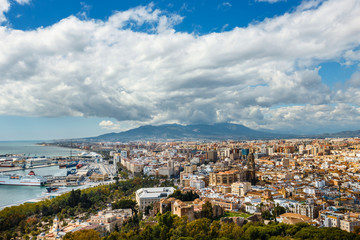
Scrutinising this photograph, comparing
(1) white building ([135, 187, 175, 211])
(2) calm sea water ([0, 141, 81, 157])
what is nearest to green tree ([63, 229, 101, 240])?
(1) white building ([135, 187, 175, 211])

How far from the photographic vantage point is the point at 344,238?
344 inches

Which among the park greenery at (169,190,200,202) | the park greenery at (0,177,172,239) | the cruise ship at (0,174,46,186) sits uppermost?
the park greenery at (169,190,200,202)

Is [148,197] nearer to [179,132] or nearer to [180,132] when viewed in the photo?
[179,132]

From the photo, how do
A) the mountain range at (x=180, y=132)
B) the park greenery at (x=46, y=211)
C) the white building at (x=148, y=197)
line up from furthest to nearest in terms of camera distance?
the mountain range at (x=180, y=132), the white building at (x=148, y=197), the park greenery at (x=46, y=211)

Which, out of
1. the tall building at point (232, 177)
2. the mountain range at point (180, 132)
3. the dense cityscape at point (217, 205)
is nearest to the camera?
the dense cityscape at point (217, 205)

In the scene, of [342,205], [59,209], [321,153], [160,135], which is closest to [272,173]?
[342,205]

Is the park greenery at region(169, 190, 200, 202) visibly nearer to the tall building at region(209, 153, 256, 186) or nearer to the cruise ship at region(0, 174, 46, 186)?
the tall building at region(209, 153, 256, 186)

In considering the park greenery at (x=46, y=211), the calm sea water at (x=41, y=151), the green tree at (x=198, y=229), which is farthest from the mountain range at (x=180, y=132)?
the green tree at (x=198, y=229)

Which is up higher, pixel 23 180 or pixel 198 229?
pixel 198 229

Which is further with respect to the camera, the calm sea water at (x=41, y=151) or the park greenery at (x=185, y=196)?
the calm sea water at (x=41, y=151)

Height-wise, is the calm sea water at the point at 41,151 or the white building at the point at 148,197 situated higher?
the calm sea water at the point at 41,151

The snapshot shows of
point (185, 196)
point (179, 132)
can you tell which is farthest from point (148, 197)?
point (179, 132)

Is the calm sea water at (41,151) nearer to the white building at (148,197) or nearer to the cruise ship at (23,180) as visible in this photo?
the cruise ship at (23,180)

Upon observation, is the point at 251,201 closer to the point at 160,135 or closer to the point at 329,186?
the point at 329,186
